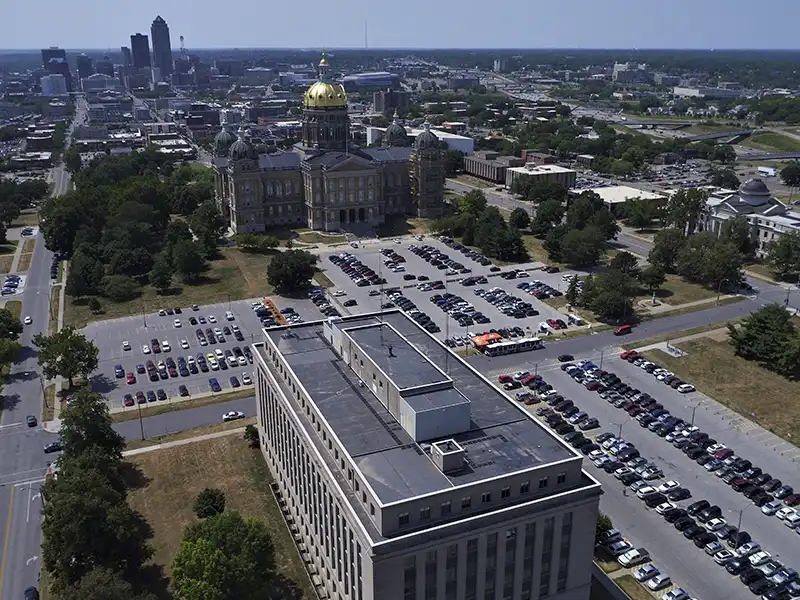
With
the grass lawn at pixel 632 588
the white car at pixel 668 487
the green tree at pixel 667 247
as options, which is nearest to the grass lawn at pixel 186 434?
the grass lawn at pixel 632 588

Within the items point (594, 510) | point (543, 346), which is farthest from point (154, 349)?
point (594, 510)

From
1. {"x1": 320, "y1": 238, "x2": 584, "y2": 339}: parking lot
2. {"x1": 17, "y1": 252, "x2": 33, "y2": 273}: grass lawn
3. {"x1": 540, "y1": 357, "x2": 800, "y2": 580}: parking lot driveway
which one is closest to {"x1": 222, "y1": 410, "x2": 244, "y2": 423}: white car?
{"x1": 320, "y1": 238, "x2": 584, "y2": 339}: parking lot

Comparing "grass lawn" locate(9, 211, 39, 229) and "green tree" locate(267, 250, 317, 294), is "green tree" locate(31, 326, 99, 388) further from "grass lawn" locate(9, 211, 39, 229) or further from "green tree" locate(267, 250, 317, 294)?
"grass lawn" locate(9, 211, 39, 229)

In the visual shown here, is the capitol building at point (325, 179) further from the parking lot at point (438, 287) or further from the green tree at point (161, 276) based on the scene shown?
the green tree at point (161, 276)

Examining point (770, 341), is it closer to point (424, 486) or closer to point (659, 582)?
point (659, 582)

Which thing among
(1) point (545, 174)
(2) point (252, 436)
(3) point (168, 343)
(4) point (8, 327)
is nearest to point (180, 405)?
(2) point (252, 436)

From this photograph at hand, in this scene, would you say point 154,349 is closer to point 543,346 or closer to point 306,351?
point 306,351
